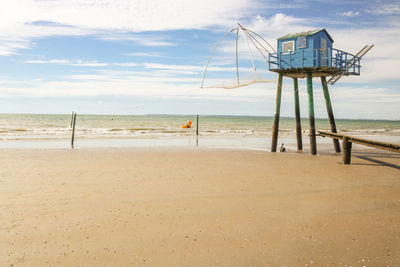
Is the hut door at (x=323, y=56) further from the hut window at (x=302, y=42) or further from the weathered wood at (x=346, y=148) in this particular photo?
the weathered wood at (x=346, y=148)

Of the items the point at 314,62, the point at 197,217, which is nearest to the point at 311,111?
the point at 314,62

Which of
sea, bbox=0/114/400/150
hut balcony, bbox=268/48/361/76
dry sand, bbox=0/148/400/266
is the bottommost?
dry sand, bbox=0/148/400/266

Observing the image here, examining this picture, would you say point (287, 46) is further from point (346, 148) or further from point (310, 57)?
point (346, 148)

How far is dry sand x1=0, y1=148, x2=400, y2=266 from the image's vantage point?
5.00 m

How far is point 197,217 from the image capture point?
673 centimetres

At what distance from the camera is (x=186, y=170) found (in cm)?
1205

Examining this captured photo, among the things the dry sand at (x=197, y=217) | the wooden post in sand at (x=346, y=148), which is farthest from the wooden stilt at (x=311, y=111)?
the dry sand at (x=197, y=217)

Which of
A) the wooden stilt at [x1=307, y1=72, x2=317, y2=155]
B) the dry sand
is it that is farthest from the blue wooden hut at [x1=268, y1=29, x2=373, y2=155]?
the dry sand

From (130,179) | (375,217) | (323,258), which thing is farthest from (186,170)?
(323,258)

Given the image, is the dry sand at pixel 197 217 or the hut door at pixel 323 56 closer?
the dry sand at pixel 197 217

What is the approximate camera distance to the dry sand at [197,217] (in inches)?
197

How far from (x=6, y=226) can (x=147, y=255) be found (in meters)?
3.07

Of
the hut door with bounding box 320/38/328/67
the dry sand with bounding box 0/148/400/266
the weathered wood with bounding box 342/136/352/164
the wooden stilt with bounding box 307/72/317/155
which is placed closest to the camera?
the dry sand with bounding box 0/148/400/266

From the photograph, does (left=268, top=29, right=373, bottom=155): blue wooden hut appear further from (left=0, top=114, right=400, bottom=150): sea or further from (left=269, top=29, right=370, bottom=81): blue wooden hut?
(left=0, top=114, right=400, bottom=150): sea
